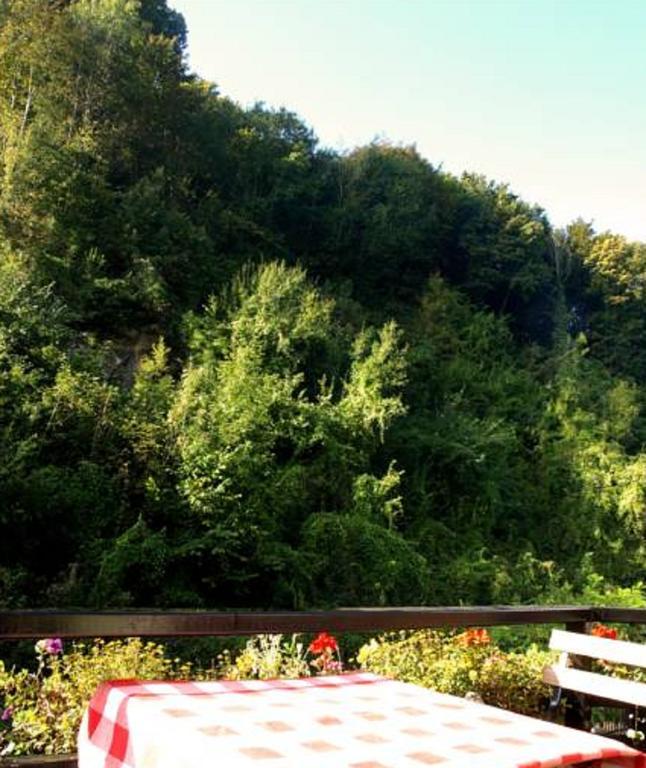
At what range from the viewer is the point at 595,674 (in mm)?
2438

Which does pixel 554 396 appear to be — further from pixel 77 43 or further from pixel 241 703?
pixel 241 703

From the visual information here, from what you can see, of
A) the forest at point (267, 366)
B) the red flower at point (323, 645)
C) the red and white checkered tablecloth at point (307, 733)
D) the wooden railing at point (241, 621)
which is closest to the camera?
the red and white checkered tablecloth at point (307, 733)

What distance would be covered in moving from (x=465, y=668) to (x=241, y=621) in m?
1.52

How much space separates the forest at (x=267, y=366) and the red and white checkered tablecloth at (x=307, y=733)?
7.30 metres

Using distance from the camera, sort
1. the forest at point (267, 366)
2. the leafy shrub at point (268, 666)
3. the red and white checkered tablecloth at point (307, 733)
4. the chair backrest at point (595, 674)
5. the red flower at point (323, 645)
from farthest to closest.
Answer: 1. the forest at point (267, 366)
2. the leafy shrub at point (268, 666)
3. the red flower at point (323, 645)
4. the chair backrest at point (595, 674)
5. the red and white checkered tablecloth at point (307, 733)

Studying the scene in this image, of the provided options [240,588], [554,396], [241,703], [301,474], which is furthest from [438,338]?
[241,703]

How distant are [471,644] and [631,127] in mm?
12423

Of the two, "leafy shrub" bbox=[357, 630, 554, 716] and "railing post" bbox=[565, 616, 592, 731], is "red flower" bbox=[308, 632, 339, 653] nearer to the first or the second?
"leafy shrub" bbox=[357, 630, 554, 716]

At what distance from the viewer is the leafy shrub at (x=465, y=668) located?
3174mm

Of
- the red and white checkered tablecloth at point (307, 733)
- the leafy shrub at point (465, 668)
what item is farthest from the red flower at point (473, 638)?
the red and white checkered tablecloth at point (307, 733)

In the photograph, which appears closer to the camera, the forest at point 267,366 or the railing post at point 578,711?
the railing post at point 578,711

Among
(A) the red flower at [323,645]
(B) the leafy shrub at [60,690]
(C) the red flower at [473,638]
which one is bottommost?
(B) the leafy shrub at [60,690]

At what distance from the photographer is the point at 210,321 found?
1262 centimetres

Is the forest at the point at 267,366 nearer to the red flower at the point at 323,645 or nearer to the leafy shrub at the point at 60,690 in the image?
the leafy shrub at the point at 60,690
